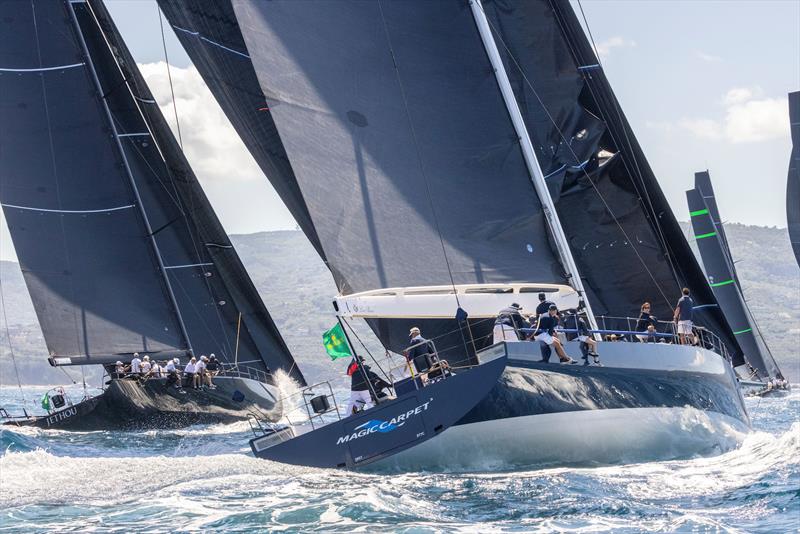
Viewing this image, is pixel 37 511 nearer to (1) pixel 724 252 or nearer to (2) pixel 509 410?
(2) pixel 509 410

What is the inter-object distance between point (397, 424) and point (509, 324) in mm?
2051

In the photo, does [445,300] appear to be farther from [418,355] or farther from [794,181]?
[794,181]

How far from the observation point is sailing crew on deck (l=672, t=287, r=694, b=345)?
57.6 feet

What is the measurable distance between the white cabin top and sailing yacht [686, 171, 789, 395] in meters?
30.0

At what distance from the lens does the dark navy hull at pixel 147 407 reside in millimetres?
28031

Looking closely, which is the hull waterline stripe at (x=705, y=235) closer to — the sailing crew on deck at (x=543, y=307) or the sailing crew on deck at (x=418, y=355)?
the sailing crew on deck at (x=543, y=307)

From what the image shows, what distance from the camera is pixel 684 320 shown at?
58.4 ft

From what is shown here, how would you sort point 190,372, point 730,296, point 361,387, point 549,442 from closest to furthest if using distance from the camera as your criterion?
point 549,442, point 361,387, point 190,372, point 730,296

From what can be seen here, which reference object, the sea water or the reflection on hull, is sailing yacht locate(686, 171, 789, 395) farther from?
the reflection on hull

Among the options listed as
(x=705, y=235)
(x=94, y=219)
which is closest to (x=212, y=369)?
(x=94, y=219)

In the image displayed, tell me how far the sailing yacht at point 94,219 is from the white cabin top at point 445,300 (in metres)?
13.2

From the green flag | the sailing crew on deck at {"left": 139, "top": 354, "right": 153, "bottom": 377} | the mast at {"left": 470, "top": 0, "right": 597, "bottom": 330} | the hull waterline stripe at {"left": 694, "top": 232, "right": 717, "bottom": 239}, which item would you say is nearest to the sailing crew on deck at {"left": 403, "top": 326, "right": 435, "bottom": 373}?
A: the green flag

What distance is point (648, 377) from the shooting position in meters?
15.4

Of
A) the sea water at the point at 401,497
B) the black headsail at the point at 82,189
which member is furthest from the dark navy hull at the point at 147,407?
the sea water at the point at 401,497
